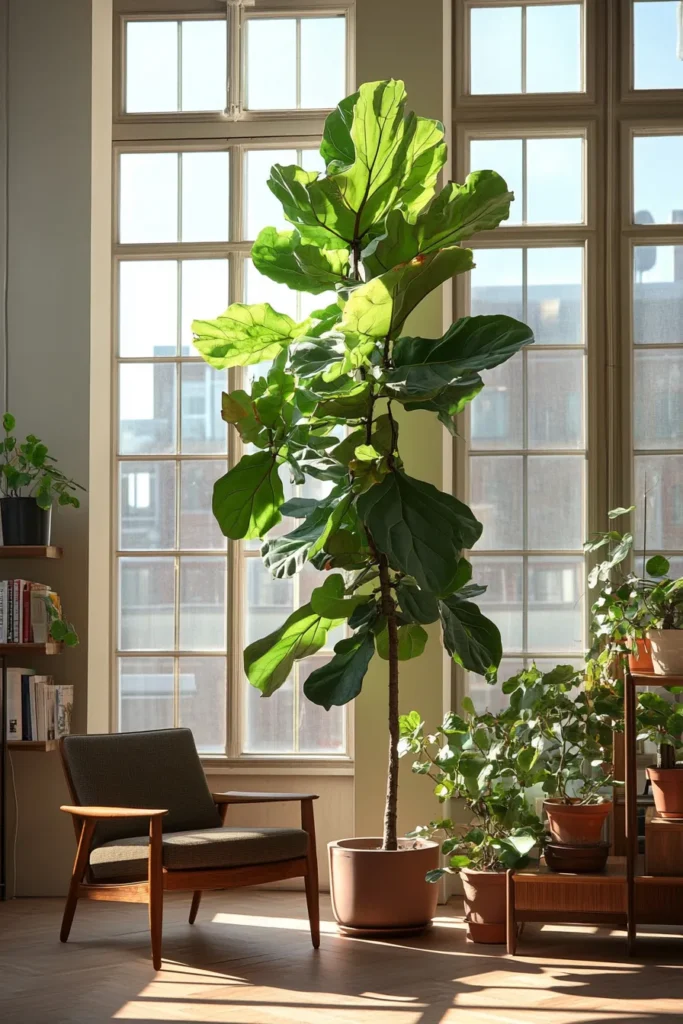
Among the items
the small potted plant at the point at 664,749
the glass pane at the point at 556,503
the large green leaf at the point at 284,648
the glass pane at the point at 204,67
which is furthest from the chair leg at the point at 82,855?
the glass pane at the point at 204,67

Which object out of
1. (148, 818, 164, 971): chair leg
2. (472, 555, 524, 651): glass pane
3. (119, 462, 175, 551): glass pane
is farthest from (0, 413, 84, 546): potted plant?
(472, 555, 524, 651): glass pane

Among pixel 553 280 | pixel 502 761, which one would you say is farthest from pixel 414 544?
pixel 553 280

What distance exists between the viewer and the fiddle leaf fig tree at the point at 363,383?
4082 mm

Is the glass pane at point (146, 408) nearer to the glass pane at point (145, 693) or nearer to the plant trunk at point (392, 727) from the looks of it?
the glass pane at point (145, 693)

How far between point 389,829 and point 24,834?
180 centimetres

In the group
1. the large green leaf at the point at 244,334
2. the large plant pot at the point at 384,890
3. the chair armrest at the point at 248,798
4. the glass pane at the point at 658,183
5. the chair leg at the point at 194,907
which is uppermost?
the glass pane at the point at 658,183

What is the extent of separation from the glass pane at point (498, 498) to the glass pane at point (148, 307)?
5.26 ft

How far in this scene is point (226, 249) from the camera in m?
5.91

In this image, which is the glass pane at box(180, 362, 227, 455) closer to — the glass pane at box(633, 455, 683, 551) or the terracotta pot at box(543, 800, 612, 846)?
the glass pane at box(633, 455, 683, 551)

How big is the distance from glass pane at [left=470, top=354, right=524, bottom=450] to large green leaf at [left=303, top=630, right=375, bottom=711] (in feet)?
4.64

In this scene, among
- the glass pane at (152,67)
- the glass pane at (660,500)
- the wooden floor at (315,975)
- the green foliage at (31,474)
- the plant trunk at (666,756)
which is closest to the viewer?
the wooden floor at (315,975)

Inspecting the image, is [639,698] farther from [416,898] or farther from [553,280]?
[553,280]

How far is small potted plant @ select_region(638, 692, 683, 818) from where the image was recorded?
4.48 metres

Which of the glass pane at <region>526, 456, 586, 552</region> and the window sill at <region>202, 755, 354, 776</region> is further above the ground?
the glass pane at <region>526, 456, 586, 552</region>
